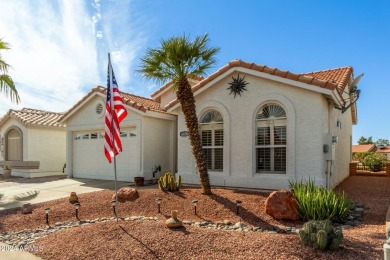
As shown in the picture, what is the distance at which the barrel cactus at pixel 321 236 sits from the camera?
4.71 metres

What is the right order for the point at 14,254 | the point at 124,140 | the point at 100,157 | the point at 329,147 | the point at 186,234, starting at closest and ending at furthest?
1. the point at 14,254
2. the point at 186,234
3. the point at 329,147
4. the point at 124,140
5. the point at 100,157

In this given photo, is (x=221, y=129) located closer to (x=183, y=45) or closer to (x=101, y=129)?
(x=183, y=45)

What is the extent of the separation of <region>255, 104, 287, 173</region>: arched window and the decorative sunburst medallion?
121 cm

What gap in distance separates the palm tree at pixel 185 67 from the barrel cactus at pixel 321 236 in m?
4.76

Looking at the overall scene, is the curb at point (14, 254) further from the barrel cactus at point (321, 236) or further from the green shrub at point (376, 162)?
the green shrub at point (376, 162)

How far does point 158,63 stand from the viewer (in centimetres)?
982

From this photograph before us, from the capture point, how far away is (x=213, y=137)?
1223 cm

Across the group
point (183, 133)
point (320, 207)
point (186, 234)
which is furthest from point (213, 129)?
point (186, 234)

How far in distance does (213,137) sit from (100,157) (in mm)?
7605

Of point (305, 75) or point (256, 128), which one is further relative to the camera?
point (305, 75)

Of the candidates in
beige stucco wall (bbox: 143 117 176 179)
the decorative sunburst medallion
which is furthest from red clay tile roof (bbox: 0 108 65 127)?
the decorative sunburst medallion

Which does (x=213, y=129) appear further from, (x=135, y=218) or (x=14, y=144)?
(x=14, y=144)

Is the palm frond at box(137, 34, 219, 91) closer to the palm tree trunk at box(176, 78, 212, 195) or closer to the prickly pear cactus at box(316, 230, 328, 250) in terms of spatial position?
the palm tree trunk at box(176, 78, 212, 195)

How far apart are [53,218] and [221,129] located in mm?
7243
